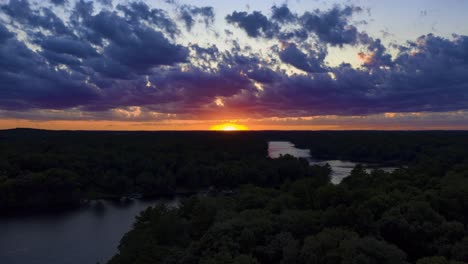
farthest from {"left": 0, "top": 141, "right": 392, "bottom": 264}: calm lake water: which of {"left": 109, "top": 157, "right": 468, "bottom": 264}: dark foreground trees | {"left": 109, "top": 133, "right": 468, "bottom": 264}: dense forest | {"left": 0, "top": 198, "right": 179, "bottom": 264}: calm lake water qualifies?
{"left": 109, "top": 133, "right": 468, "bottom": 264}: dense forest

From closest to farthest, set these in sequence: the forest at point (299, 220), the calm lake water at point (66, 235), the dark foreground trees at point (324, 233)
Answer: the dark foreground trees at point (324, 233) < the forest at point (299, 220) < the calm lake water at point (66, 235)

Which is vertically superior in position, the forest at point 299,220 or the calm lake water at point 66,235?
the forest at point 299,220

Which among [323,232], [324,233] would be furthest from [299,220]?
[324,233]

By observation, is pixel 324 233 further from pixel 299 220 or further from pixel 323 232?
pixel 299 220

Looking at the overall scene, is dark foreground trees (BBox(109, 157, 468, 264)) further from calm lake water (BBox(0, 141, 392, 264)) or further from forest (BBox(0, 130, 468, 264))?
calm lake water (BBox(0, 141, 392, 264))

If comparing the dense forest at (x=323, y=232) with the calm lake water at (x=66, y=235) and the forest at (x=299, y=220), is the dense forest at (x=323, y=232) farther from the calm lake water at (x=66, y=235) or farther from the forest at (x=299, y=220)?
the calm lake water at (x=66, y=235)

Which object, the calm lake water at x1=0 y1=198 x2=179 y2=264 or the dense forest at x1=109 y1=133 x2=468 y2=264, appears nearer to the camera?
the dense forest at x1=109 y1=133 x2=468 y2=264

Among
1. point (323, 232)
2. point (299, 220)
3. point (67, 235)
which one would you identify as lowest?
point (67, 235)

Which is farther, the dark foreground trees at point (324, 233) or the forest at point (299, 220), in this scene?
the forest at point (299, 220)

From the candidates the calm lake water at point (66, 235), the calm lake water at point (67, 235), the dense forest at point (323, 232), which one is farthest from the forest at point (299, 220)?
the calm lake water at point (66, 235)
